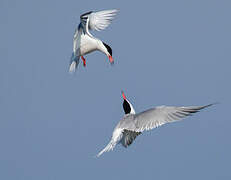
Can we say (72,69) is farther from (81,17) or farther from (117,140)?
(117,140)


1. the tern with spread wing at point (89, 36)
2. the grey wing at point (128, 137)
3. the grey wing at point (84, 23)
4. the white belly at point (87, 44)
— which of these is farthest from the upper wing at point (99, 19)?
the grey wing at point (128, 137)

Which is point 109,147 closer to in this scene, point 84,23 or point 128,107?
point 128,107

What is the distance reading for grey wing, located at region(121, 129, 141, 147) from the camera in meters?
6.25

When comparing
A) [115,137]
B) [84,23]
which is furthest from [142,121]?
[84,23]

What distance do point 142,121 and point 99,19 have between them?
7.96 ft

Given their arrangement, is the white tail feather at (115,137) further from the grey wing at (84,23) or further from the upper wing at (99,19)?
the upper wing at (99,19)

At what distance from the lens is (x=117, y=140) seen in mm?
6062

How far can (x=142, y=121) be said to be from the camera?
19.0 feet

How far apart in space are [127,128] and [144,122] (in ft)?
0.81

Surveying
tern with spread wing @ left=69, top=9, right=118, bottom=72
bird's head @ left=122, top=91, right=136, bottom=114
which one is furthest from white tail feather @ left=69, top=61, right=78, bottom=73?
bird's head @ left=122, top=91, right=136, bottom=114

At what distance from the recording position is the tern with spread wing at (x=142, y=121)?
5570mm

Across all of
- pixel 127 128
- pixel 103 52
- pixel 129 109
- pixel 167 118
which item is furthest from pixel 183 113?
pixel 103 52

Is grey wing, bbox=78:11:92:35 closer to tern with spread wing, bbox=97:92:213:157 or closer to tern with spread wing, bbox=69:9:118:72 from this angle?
tern with spread wing, bbox=69:9:118:72

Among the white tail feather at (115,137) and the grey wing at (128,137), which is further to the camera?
the grey wing at (128,137)
